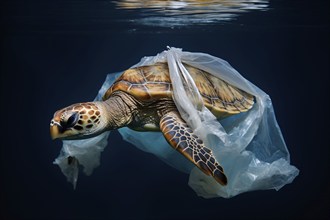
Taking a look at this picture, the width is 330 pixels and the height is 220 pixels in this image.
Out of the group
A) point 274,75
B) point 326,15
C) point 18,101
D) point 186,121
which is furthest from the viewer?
point 274,75

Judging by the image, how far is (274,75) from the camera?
1495 centimetres

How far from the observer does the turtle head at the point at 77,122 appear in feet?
7.61

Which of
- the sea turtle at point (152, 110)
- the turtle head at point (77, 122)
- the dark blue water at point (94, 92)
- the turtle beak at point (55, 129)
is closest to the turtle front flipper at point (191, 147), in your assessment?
the sea turtle at point (152, 110)

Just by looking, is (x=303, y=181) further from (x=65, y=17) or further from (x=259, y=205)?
(x=65, y=17)

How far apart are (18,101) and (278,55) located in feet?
39.8

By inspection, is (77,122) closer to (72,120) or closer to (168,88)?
(72,120)

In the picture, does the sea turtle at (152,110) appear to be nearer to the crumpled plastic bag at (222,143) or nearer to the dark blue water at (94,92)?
the crumpled plastic bag at (222,143)

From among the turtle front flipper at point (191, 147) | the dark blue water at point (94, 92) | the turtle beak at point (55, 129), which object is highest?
the turtle beak at point (55, 129)

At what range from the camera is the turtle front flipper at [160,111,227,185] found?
2.13m

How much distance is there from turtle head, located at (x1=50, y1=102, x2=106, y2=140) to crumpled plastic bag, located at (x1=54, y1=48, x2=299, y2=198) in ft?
2.12

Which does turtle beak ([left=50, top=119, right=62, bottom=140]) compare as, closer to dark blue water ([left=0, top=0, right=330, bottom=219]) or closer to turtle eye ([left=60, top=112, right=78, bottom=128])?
turtle eye ([left=60, top=112, right=78, bottom=128])

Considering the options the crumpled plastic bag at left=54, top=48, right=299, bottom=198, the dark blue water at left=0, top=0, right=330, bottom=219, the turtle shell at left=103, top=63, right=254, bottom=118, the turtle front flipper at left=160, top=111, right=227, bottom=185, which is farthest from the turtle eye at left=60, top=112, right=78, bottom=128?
the dark blue water at left=0, top=0, right=330, bottom=219

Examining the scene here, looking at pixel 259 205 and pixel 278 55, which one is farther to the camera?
pixel 278 55

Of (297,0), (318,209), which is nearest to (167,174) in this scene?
(318,209)
